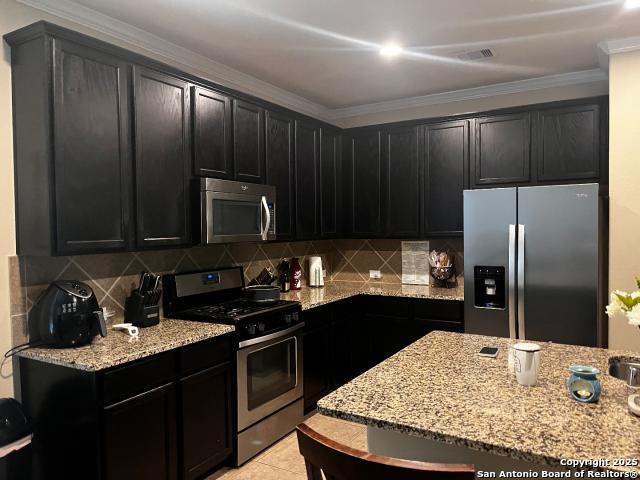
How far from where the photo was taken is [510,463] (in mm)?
1403

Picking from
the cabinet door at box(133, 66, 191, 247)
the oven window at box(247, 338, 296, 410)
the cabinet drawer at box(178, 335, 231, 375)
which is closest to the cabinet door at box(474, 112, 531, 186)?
the oven window at box(247, 338, 296, 410)

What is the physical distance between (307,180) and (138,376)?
2.31 metres

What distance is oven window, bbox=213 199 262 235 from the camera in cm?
297

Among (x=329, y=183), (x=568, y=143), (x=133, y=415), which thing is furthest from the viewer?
(x=329, y=183)

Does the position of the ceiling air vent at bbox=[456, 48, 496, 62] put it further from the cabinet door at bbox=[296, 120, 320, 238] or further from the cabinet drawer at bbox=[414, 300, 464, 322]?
the cabinet drawer at bbox=[414, 300, 464, 322]

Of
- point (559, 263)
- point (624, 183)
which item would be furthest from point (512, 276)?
point (624, 183)

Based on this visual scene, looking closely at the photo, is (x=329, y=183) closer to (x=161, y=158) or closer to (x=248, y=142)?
(x=248, y=142)

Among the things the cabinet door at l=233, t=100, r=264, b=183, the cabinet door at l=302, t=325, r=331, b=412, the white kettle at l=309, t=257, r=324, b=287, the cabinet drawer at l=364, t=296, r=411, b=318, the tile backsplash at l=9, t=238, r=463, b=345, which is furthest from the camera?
the white kettle at l=309, t=257, r=324, b=287

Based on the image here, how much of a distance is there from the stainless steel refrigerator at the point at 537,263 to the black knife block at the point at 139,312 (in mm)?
A: 2227

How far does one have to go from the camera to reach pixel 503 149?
382cm

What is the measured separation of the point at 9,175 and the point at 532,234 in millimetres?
3166

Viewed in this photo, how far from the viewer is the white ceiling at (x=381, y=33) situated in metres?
2.61

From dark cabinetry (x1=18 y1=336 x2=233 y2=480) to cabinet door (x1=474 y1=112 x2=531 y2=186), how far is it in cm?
257

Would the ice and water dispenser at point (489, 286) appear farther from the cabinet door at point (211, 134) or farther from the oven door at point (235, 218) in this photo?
the cabinet door at point (211, 134)
